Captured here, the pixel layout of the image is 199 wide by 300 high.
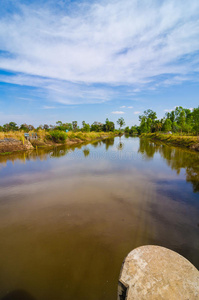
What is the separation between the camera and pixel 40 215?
16.6 ft

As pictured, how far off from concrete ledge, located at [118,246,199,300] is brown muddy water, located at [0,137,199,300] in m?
1.33

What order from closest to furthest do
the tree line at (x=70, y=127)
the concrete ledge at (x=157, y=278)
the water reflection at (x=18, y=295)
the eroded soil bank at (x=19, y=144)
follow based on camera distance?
the concrete ledge at (x=157, y=278)
the water reflection at (x=18, y=295)
the eroded soil bank at (x=19, y=144)
the tree line at (x=70, y=127)

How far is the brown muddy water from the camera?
2.91 meters

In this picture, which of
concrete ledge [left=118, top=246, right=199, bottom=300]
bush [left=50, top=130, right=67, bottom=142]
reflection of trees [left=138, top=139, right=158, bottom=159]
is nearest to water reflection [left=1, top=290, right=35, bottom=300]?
concrete ledge [left=118, top=246, right=199, bottom=300]

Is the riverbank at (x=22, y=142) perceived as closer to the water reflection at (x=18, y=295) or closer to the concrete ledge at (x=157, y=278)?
the water reflection at (x=18, y=295)

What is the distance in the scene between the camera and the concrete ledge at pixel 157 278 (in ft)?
5.45

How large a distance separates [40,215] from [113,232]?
111 inches

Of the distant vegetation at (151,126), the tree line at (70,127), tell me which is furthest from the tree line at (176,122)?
the tree line at (70,127)

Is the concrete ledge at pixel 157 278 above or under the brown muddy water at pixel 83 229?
above

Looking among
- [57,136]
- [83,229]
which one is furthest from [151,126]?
[83,229]

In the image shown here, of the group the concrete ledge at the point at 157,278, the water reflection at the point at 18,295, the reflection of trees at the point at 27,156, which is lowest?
the water reflection at the point at 18,295

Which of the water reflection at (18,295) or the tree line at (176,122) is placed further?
the tree line at (176,122)

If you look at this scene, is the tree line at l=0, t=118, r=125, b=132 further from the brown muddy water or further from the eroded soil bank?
the brown muddy water

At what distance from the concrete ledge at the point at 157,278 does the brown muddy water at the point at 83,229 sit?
1.33 meters
